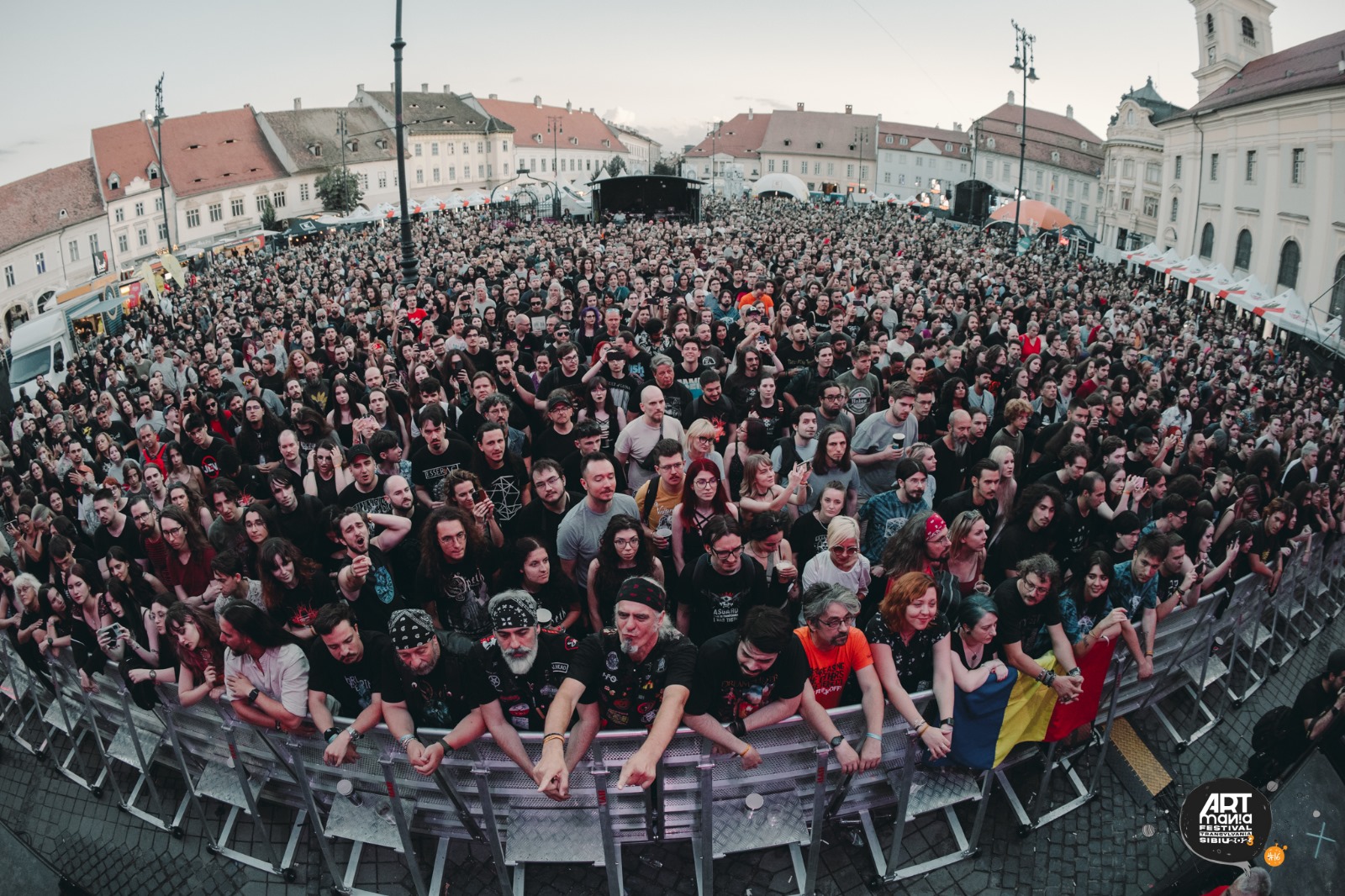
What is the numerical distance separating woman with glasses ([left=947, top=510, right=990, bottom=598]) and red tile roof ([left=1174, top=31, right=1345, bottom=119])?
30.9 metres

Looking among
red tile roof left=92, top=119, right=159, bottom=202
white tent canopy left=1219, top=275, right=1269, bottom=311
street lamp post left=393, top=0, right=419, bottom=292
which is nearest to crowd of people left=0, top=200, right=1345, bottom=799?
street lamp post left=393, top=0, right=419, bottom=292

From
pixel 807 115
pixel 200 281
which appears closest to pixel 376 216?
pixel 200 281

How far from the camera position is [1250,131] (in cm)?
3312

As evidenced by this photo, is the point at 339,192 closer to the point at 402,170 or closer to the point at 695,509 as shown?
the point at 402,170

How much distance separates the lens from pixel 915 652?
4191 mm

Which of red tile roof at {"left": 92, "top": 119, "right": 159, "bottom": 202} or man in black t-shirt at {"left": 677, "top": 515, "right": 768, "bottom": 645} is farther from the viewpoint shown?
red tile roof at {"left": 92, "top": 119, "right": 159, "bottom": 202}

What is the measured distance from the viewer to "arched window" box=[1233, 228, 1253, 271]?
33.6 m

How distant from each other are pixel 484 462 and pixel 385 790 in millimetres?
2319

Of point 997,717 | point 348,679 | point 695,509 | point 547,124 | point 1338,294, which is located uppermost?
point 547,124

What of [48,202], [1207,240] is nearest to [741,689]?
[1207,240]

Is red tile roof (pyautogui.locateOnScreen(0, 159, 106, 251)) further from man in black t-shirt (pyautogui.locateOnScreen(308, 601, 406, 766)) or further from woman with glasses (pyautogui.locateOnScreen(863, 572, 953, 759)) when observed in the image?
woman with glasses (pyautogui.locateOnScreen(863, 572, 953, 759))

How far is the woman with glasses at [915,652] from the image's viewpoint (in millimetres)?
3917

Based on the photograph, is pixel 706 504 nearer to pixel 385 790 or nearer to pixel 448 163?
pixel 385 790

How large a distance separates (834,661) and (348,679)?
2527 mm
